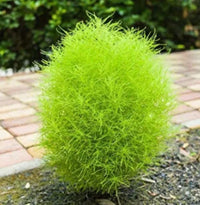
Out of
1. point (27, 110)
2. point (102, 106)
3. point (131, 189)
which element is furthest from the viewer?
point (27, 110)

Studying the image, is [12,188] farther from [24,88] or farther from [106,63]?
[24,88]

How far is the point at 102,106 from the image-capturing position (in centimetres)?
133

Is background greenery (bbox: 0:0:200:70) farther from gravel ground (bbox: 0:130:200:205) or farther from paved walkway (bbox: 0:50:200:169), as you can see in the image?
gravel ground (bbox: 0:130:200:205)

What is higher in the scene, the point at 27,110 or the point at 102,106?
the point at 102,106

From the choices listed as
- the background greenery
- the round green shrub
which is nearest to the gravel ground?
the round green shrub

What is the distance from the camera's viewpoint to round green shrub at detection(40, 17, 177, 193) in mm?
1322

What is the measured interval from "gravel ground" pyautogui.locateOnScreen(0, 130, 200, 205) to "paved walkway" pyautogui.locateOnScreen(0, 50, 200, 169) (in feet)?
0.65

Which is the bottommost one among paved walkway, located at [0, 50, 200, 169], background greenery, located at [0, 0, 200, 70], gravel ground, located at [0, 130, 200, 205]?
paved walkway, located at [0, 50, 200, 169]

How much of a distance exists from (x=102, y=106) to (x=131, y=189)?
1.54ft

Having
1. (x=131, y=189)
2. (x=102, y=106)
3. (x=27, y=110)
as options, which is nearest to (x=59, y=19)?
(x=27, y=110)

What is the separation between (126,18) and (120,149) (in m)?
3.41

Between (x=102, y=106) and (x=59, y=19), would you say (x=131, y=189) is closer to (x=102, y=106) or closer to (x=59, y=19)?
(x=102, y=106)

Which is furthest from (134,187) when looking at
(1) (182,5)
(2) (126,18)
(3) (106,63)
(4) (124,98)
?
(1) (182,5)

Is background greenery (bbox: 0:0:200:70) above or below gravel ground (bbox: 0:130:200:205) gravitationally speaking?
above
